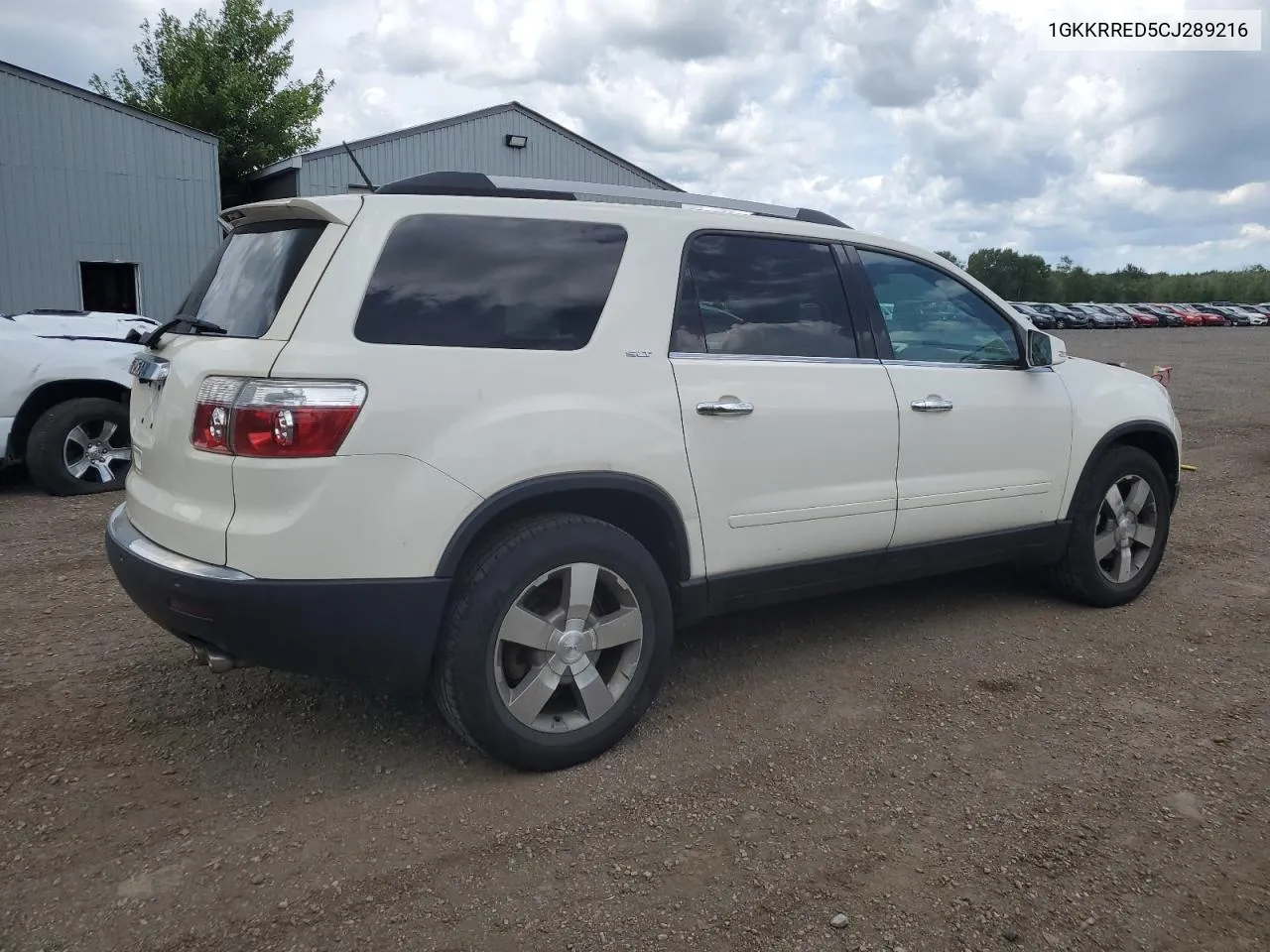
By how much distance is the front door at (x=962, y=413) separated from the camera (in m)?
4.13

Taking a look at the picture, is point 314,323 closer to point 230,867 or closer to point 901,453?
point 230,867

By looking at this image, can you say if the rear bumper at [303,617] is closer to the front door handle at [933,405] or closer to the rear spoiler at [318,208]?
the rear spoiler at [318,208]

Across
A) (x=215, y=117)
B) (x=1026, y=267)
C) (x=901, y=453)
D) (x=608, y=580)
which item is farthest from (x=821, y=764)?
(x=1026, y=267)

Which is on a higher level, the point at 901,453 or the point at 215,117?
the point at 215,117

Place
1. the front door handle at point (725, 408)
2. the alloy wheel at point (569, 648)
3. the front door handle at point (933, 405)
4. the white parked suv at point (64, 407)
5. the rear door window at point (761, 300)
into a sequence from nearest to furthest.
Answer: the alloy wheel at point (569, 648) → the front door handle at point (725, 408) → the rear door window at point (761, 300) → the front door handle at point (933, 405) → the white parked suv at point (64, 407)

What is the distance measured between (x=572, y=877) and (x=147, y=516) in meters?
1.70

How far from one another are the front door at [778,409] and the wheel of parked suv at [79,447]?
5245 mm

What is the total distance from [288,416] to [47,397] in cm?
575

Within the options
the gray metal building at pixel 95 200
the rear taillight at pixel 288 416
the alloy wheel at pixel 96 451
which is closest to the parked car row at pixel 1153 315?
the gray metal building at pixel 95 200

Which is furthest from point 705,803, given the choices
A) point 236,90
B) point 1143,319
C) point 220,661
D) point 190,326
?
point 1143,319

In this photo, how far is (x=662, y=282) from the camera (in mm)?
3521

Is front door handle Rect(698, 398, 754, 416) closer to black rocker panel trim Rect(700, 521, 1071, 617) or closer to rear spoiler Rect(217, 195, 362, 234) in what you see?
black rocker panel trim Rect(700, 521, 1071, 617)

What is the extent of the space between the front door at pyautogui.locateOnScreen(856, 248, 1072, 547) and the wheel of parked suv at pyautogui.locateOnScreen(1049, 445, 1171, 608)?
247mm

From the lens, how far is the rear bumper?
9.25 feet
